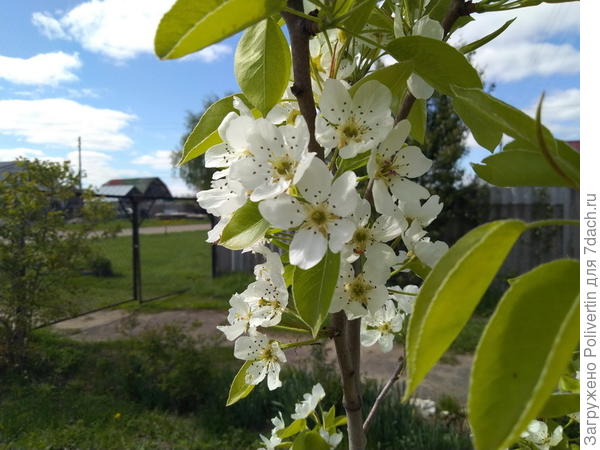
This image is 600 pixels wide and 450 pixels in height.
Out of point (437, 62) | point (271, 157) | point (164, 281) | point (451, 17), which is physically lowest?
point (164, 281)

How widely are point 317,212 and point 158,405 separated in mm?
2982

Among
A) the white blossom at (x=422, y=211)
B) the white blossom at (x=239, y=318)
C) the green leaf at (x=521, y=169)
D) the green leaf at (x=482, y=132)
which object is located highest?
the green leaf at (x=482, y=132)

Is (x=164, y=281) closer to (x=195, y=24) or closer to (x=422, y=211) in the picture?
(x=422, y=211)

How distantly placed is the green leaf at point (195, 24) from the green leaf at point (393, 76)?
7.3 inches

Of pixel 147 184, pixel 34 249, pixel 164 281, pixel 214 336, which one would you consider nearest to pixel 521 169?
pixel 214 336

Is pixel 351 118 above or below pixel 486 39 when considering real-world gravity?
below

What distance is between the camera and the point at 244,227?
503 millimetres

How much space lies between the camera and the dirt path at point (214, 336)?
11.6 feet

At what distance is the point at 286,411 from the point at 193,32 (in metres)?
2.59

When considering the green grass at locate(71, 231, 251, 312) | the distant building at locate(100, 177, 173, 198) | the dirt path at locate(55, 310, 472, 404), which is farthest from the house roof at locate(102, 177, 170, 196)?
the dirt path at locate(55, 310, 472, 404)

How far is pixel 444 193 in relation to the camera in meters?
6.25

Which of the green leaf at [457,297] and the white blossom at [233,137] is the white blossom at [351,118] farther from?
the green leaf at [457,297]

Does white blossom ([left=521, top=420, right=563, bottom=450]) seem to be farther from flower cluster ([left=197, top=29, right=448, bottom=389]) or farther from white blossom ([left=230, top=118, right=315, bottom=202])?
white blossom ([left=230, top=118, right=315, bottom=202])

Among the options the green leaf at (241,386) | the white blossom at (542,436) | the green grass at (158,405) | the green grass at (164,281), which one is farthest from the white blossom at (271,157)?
the green grass at (164,281)
